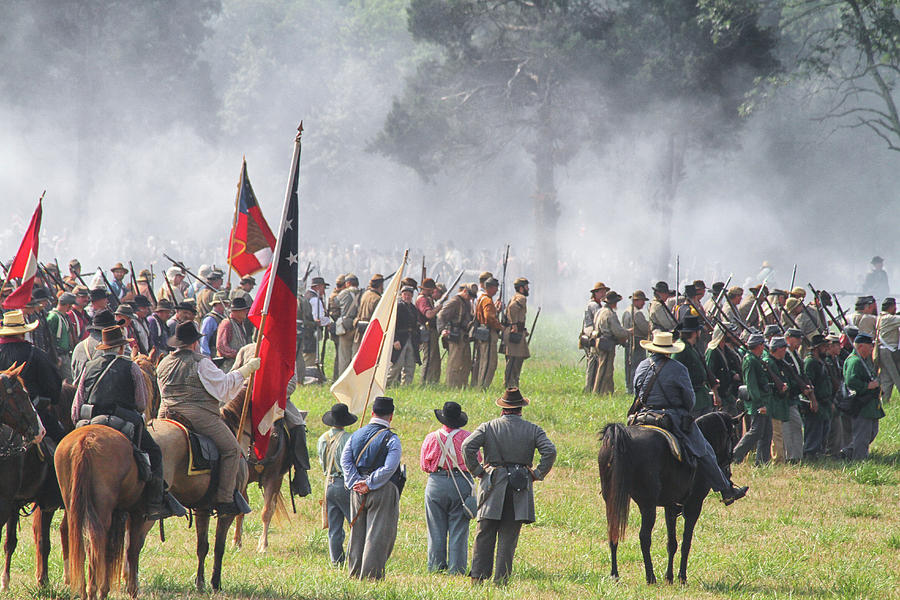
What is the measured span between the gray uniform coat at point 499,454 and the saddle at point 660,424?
1.17 metres

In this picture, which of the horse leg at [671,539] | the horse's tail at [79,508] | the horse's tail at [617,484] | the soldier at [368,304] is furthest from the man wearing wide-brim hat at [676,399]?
the soldier at [368,304]

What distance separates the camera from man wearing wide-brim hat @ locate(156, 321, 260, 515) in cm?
922

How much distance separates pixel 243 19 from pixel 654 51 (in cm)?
5325

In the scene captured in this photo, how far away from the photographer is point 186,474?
9211 mm

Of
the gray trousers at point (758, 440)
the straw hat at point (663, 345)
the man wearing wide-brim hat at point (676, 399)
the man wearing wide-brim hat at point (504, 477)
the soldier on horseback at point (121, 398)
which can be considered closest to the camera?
the soldier on horseback at point (121, 398)

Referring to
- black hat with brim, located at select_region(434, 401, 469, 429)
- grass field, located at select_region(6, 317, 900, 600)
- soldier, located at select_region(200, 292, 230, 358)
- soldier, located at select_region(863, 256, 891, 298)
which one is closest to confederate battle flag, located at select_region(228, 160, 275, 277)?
soldier, located at select_region(200, 292, 230, 358)

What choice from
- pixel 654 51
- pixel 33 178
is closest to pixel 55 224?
pixel 33 178

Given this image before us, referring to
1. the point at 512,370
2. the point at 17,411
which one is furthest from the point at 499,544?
the point at 512,370

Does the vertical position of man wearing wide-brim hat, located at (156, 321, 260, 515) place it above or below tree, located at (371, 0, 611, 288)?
below

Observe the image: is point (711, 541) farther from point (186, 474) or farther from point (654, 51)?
point (654, 51)

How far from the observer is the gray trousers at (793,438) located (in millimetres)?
15656

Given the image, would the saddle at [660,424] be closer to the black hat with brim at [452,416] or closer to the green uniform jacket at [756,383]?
the black hat with brim at [452,416]

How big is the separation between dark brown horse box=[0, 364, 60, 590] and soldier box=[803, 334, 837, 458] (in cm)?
1076

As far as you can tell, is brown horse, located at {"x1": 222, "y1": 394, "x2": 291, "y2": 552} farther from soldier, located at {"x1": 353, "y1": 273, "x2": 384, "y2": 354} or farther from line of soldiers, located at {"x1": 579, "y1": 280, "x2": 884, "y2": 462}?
soldier, located at {"x1": 353, "y1": 273, "x2": 384, "y2": 354}
